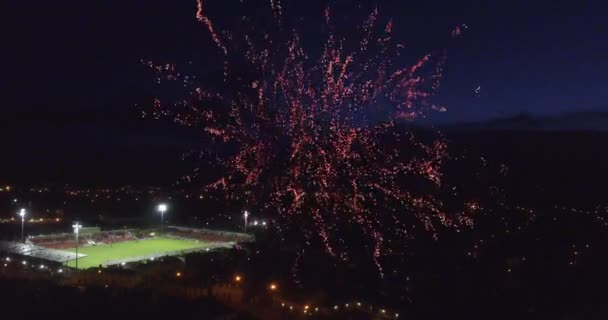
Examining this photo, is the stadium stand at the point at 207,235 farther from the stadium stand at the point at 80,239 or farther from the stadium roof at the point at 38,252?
the stadium roof at the point at 38,252

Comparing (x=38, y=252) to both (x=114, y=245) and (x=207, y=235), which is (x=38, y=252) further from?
(x=207, y=235)

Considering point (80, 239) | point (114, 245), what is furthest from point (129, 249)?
point (80, 239)

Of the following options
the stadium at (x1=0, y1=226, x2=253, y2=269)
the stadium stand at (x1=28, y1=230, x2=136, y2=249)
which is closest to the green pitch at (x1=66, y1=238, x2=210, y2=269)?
the stadium at (x1=0, y1=226, x2=253, y2=269)

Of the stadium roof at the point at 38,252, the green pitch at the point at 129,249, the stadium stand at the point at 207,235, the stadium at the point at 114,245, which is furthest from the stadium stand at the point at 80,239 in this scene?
the stadium roof at the point at 38,252

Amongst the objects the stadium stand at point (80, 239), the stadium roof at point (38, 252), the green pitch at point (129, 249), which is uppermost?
the stadium roof at point (38, 252)

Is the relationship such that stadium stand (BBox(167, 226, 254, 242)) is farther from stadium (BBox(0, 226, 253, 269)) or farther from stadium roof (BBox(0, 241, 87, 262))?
stadium roof (BBox(0, 241, 87, 262))

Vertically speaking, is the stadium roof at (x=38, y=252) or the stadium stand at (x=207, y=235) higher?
the stadium roof at (x=38, y=252)

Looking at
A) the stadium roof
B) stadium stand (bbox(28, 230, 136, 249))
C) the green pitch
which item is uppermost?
the stadium roof
